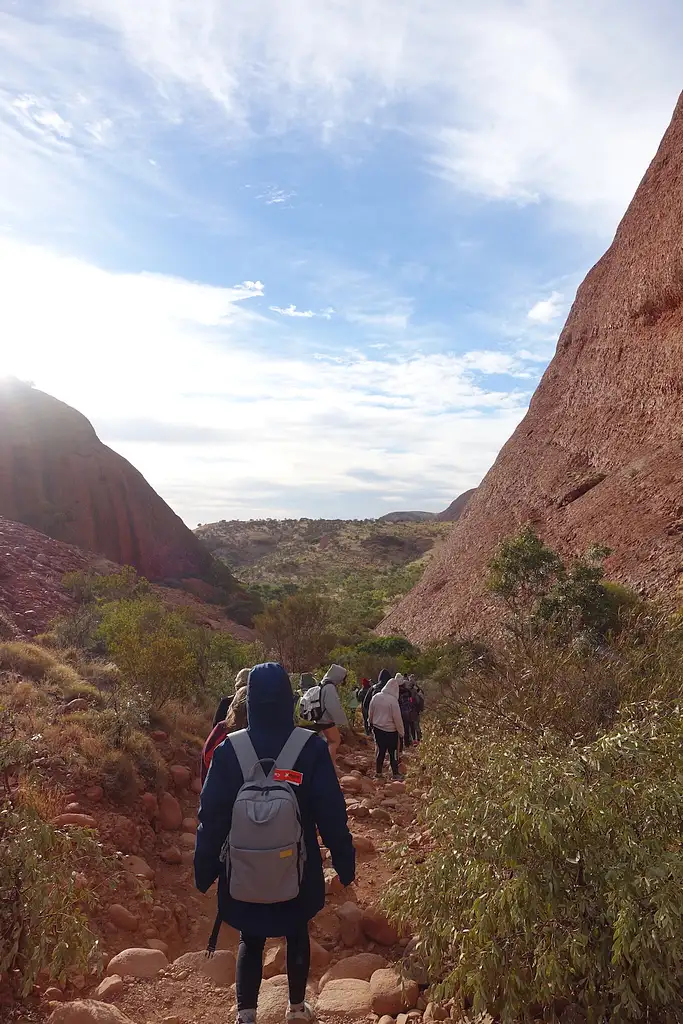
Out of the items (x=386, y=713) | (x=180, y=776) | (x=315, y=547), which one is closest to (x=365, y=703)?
(x=386, y=713)

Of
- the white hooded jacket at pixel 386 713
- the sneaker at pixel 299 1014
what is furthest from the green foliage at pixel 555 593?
the sneaker at pixel 299 1014

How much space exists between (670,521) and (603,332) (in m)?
10.9

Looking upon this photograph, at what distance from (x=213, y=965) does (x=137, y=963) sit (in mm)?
460

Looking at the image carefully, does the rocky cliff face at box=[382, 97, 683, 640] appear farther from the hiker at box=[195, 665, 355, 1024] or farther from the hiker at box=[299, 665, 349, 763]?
the hiker at box=[195, 665, 355, 1024]

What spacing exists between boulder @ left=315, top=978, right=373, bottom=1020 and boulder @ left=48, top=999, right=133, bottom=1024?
1.03 meters

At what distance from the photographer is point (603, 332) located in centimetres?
2523

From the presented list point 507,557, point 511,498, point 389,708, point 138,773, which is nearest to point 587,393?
point 511,498

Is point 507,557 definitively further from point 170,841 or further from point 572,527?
point 170,841

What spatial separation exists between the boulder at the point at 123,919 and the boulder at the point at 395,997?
1.92 m

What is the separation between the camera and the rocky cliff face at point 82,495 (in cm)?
4034

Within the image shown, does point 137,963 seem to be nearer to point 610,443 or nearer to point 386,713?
point 386,713

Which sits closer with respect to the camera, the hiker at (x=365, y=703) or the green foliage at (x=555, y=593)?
the hiker at (x=365, y=703)

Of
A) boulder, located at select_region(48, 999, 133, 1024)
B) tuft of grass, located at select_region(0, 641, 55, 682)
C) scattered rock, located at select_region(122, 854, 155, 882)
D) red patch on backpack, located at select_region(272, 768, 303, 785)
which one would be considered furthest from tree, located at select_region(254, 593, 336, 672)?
red patch on backpack, located at select_region(272, 768, 303, 785)

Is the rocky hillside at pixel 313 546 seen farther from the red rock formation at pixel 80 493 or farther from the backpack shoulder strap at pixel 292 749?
the backpack shoulder strap at pixel 292 749
